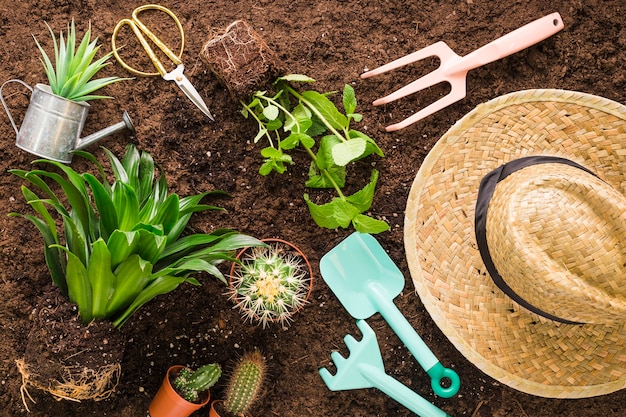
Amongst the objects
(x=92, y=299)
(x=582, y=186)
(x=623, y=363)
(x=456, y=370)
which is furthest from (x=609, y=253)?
(x=92, y=299)

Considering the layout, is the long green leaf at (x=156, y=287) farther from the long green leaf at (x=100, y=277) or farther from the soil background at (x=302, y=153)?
the soil background at (x=302, y=153)

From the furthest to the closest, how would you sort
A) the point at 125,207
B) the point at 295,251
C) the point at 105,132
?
the point at 295,251, the point at 105,132, the point at 125,207

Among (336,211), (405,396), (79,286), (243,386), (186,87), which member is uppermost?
(186,87)

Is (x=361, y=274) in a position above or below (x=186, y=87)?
below

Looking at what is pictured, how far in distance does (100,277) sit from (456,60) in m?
1.11

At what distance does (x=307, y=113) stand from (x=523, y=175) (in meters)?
0.64

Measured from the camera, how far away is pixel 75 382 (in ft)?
5.13

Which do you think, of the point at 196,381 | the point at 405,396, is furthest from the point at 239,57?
the point at 405,396

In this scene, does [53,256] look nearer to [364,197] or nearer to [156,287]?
[156,287]

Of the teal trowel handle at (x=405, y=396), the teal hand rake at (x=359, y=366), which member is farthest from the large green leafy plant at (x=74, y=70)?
the teal trowel handle at (x=405, y=396)

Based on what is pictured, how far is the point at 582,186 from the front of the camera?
1.20m

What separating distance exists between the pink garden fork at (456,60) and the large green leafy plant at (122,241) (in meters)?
0.60

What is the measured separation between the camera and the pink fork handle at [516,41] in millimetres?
1738

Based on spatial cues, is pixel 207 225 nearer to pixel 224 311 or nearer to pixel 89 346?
pixel 224 311
